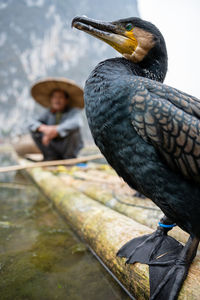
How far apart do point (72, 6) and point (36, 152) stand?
212 ft

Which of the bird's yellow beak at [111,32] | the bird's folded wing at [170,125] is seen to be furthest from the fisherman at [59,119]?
the bird's folded wing at [170,125]

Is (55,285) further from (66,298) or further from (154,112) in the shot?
(154,112)

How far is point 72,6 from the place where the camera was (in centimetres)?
5791

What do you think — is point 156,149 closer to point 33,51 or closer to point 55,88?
point 55,88

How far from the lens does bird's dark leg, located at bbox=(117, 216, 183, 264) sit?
1019 mm

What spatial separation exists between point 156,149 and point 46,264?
87cm

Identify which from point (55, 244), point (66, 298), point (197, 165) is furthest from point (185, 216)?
point (55, 244)

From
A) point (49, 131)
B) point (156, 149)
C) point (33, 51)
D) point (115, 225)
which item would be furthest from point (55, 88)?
point (33, 51)

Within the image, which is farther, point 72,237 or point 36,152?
point 36,152

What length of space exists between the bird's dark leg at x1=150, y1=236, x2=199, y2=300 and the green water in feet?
0.62

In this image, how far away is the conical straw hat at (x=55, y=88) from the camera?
409 cm

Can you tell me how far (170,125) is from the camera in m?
0.86

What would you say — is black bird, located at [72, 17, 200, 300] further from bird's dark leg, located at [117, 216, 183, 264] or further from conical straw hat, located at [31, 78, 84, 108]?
conical straw hat, located at [31, 78, 84, 108]

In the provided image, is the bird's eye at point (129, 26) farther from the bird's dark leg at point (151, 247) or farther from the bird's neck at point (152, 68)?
the bird's dark leg at point (151, 247)
